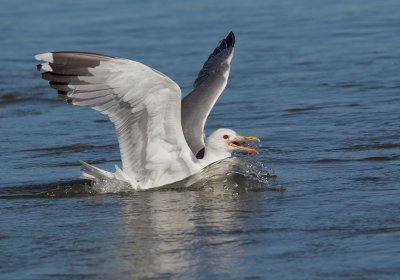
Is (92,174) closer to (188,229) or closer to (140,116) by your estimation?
(140,116)

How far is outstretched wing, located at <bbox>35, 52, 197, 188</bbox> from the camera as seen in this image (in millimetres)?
9320

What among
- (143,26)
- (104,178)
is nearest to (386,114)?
(104,178)

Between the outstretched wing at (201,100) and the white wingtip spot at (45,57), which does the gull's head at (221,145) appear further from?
the white wingtip spot at (45,57)

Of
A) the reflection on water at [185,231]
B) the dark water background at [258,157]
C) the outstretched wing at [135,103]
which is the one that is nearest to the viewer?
the reflection on water at [185,231]

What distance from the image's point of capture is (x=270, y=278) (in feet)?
22.6

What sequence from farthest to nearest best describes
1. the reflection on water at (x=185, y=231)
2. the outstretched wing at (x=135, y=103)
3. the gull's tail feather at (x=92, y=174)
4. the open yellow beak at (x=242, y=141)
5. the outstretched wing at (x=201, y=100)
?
the outstretched wing at (x=201, y=100) < the open yellow beak at (x=242, y=141) < the gull's tail feather at (x=92, y=174) < the outstretched wing at (x=135, y=103) < the reflection on water at (x=185, y=231)

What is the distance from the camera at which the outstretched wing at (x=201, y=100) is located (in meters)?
10.7

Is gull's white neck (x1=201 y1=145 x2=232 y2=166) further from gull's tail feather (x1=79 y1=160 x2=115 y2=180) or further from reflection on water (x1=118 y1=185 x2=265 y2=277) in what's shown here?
gull's tail feather (x1=79 y1=160 x2=115 y2=180)

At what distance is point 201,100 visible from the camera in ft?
35.9

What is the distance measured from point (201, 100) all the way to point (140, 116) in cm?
135

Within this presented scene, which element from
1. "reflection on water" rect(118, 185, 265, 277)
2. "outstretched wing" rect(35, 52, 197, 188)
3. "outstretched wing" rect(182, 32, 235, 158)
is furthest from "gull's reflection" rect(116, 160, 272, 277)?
"outstretched wing" rect(182, 32, 235, 158)

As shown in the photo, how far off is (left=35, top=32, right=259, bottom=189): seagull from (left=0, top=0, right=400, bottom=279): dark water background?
0.32 metres

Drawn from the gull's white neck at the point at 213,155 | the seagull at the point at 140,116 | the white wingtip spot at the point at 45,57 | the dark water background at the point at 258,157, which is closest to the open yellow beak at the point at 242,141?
the seagull at the point at 140,116

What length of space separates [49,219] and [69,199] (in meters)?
0.87
